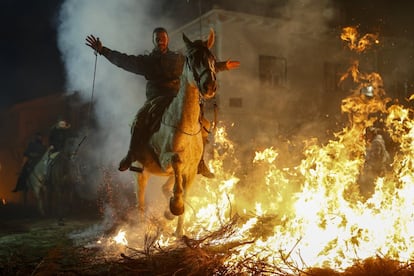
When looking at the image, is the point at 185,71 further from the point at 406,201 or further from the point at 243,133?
the point at 243,133

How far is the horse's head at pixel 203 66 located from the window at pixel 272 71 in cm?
1209

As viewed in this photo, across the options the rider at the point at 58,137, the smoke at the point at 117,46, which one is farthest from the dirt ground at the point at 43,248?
the smoke at the point at 117,46

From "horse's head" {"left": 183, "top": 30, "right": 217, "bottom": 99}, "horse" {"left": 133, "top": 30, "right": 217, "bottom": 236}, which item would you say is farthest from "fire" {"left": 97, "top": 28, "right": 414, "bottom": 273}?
"horse's head" {"left": 183, "top": 30, "right": 217, "bottom": 99}

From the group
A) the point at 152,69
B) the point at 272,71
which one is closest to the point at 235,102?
the point at 272,71

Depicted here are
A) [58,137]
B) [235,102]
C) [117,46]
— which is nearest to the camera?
[58,137]

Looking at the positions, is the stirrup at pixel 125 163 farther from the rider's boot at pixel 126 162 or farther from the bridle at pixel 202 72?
the bridle at pixel 202 72

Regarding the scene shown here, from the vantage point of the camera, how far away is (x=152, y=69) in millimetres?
8266

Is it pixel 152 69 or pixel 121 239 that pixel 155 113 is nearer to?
pixel 152 69

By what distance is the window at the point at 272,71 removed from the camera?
18219mm

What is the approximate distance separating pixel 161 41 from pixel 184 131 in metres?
2.20

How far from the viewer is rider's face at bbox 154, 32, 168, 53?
321 inches

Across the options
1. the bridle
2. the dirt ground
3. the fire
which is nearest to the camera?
the bridle

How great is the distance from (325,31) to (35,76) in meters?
17.6

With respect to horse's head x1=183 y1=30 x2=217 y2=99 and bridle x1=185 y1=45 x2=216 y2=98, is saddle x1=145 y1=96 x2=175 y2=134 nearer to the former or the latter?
horse's head x1=183 y1=30 x2=217 y2=99
